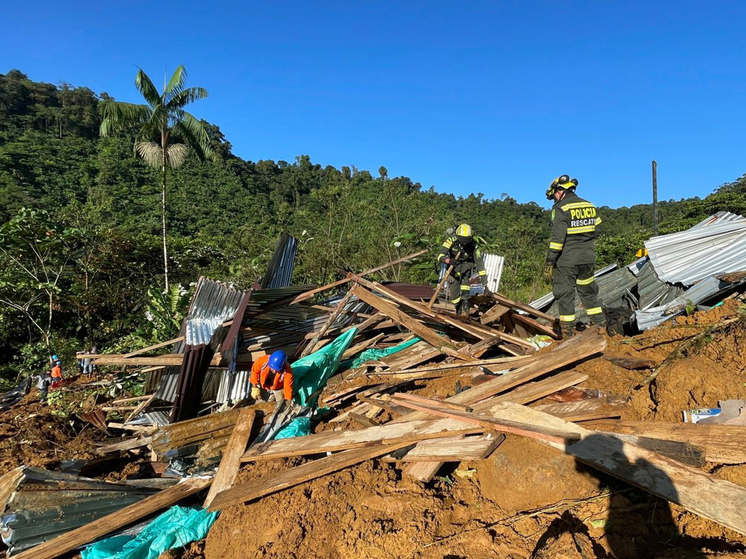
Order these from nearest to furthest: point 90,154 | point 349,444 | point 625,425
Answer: point 625,425 < point 349,444 < point 90,154

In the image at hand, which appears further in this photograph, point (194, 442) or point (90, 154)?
point (90, 154)

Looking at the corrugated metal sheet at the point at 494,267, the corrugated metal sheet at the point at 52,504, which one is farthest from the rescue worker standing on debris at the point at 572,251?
the corrugated metal sheet at the point at 494,267

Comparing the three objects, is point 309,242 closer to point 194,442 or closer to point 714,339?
point 194,442

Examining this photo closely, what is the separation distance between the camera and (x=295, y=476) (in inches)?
132

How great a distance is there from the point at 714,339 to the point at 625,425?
60.4 inches

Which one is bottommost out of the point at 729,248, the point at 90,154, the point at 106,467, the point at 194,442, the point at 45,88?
the point at 106,467

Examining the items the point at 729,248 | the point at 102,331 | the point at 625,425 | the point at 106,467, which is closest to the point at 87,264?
the point at 102,331

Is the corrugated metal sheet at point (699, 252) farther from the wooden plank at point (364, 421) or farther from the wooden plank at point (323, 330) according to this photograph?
the wooden plank at point (364, 421)

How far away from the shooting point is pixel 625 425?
10.2 ft

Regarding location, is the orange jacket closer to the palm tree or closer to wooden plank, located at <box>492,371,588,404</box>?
wooden plank, located at <box>492,371,588,404</box>

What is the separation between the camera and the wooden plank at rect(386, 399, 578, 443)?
2947mm

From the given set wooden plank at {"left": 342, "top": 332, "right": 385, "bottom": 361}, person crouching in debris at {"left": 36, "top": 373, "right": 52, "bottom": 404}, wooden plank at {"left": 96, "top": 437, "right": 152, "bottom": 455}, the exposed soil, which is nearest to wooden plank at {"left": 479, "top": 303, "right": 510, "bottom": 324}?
wooden plank at {"left": 342, "top": 332, "right": 385, "bottom": 361}

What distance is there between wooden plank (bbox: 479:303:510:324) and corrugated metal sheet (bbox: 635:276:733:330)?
184 centimetres

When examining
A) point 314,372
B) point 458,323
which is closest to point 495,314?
point 458,323
